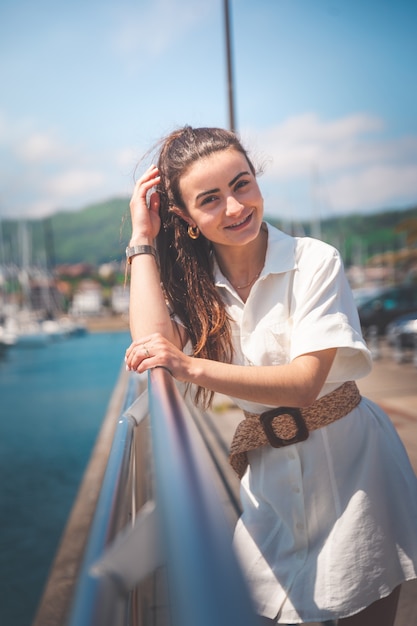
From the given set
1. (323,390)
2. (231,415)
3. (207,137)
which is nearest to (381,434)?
(323,390)

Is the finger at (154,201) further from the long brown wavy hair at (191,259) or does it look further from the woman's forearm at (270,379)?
the woman's forearm at (270,379)

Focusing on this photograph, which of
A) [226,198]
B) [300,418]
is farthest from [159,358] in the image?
[226,198]

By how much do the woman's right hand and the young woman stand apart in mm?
59

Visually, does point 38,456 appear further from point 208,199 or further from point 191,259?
point 208,199

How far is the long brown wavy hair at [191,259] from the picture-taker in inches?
62.4

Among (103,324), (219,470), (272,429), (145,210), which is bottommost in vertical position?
(103,324)

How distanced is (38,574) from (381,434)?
27.8 ft

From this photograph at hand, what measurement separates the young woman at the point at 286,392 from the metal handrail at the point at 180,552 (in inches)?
24.6

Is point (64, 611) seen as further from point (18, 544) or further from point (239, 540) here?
point (18, 544)

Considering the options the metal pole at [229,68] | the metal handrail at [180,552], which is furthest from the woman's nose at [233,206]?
the metal pole at [229,68]

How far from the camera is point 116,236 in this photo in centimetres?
204

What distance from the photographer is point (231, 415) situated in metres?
7.16

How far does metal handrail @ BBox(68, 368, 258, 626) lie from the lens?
0.45m

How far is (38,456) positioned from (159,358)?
16.4m
